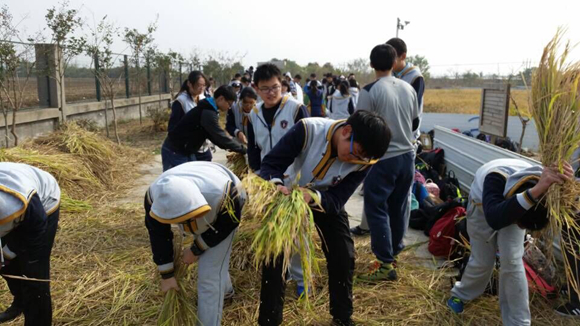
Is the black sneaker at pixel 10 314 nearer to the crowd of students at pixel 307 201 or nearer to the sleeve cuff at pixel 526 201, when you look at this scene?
the crowd of students at pixel 307 201

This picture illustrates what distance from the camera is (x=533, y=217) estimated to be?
2.22 meters

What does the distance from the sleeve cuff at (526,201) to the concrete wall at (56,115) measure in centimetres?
760

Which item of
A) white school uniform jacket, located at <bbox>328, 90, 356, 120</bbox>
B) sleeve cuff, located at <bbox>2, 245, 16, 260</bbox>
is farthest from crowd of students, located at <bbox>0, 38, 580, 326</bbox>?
white school uniform jacket, located at <bbox>328, 90, 356, 120</bbox>

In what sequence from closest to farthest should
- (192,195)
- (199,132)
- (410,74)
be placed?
(192,195) < (410,74) < (199,132)

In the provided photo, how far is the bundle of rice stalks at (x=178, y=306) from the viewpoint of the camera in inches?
90.1

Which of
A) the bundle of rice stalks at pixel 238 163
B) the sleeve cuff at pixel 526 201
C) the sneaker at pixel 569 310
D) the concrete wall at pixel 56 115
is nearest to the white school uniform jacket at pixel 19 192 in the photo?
the bundle of rice stalks at pixel 238 163

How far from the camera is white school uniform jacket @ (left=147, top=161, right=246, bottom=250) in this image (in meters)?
1.82

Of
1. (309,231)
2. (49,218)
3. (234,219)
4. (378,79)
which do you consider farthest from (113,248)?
(378,79)

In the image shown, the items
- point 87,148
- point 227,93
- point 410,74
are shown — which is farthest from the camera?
point 87,148

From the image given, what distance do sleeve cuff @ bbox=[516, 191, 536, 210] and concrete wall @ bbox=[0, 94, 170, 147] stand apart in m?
7.60

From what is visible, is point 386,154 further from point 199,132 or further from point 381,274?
point 199,132

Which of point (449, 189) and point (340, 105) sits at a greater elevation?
point (340, 105)

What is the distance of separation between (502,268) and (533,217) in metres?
0.42

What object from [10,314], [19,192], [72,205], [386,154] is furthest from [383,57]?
[72,205]
